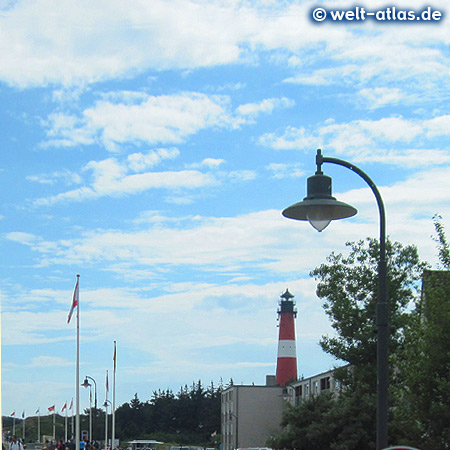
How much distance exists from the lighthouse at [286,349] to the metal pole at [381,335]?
3156 inches

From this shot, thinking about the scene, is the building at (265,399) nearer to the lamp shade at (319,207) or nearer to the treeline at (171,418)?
the treeline at (171,418)

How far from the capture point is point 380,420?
12180mm

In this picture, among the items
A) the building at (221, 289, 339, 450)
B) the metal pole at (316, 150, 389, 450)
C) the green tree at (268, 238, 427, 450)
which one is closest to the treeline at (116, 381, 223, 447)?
the building at (221, 289, 339, 450)

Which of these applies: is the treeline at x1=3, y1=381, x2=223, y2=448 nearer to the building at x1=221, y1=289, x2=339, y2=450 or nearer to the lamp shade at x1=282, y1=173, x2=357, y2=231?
the building at x1=221, y1=289, x2=339, y2=450

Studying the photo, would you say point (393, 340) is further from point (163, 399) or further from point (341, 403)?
point (163, 399)

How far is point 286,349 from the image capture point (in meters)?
92.1

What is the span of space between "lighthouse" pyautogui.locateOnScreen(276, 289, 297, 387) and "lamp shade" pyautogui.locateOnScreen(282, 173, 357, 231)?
80.7m

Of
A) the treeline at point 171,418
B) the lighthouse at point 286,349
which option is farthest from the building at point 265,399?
the treeline at point 171,418

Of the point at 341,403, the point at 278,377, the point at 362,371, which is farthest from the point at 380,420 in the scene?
the point at 278,377

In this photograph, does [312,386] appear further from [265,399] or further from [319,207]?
[319,207]

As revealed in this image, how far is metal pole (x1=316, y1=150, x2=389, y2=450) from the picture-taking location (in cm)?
1217

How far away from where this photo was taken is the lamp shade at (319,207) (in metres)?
12.2

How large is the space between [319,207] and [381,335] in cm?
220

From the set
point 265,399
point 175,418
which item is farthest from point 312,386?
point 175,418
